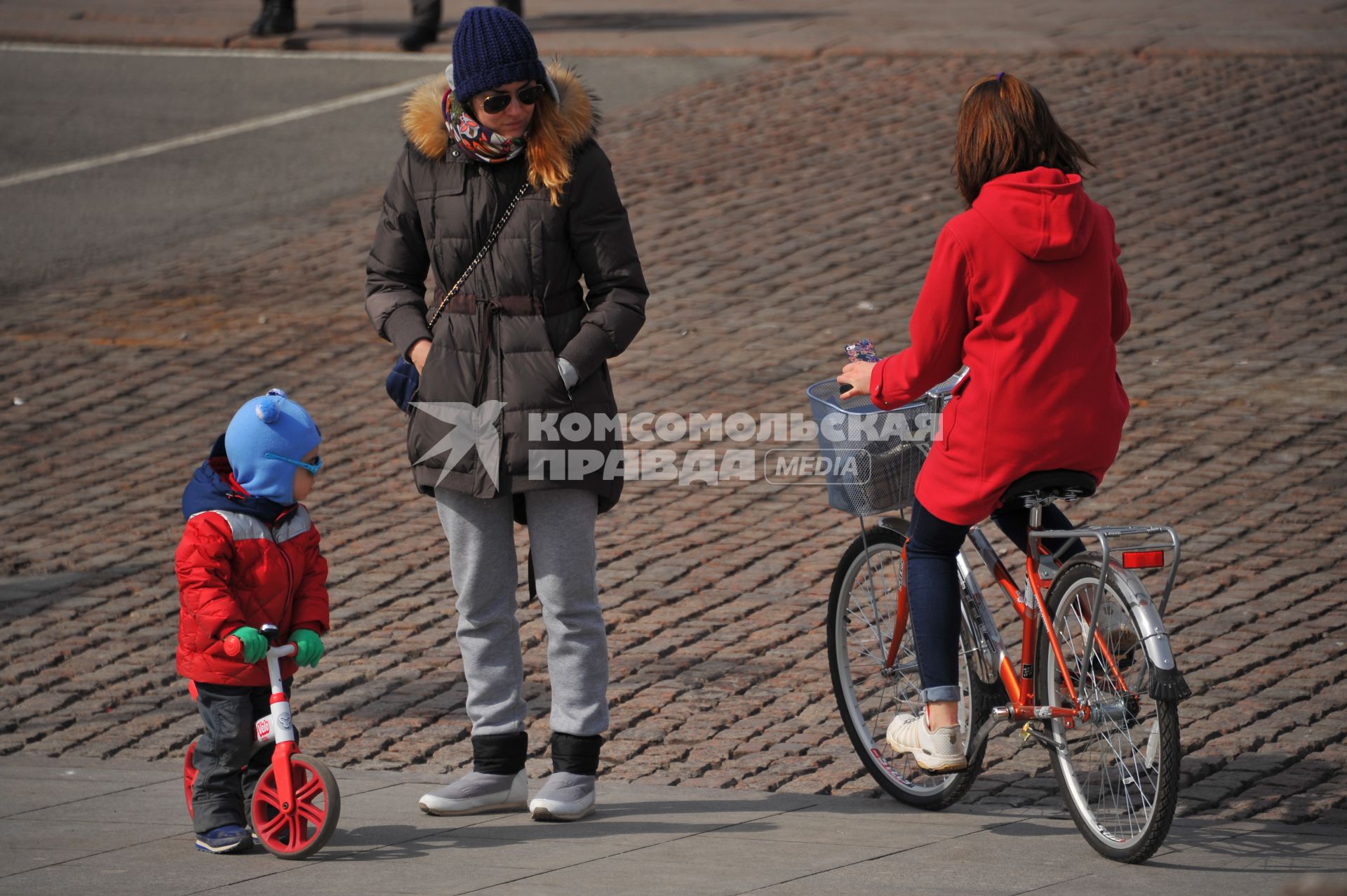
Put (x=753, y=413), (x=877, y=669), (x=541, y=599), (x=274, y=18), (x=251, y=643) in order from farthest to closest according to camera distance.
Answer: (x=274, y=18) < (x=753, y=413) < (x=877, y=669) < (x=541, y=599) < (x=251, y=643)

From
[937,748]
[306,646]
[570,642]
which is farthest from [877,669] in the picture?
[306,646]

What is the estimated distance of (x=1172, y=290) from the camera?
10211 millimetres

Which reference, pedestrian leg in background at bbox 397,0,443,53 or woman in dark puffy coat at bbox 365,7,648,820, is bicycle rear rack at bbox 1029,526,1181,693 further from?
pedestrian leg in background at bbox 397,0,443,53

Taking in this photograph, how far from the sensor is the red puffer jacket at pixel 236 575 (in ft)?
14.7

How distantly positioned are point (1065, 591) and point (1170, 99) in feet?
34.2

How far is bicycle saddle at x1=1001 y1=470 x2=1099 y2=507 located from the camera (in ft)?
14.1

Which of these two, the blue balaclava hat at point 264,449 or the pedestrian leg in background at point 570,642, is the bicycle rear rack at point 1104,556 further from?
the blue balaclava hat at point 264,449

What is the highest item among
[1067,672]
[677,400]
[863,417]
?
[863,417]

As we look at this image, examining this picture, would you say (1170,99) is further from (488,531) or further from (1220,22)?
(488,531)

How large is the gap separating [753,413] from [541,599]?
411 cm

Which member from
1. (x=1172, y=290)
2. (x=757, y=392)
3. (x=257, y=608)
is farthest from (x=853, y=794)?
(x=1172, y=290)

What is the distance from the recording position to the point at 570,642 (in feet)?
15.9

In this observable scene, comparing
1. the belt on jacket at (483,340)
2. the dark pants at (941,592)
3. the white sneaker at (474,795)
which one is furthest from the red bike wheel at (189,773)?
the dark pants at (941,592)

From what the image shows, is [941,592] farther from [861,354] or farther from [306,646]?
[306,646]
